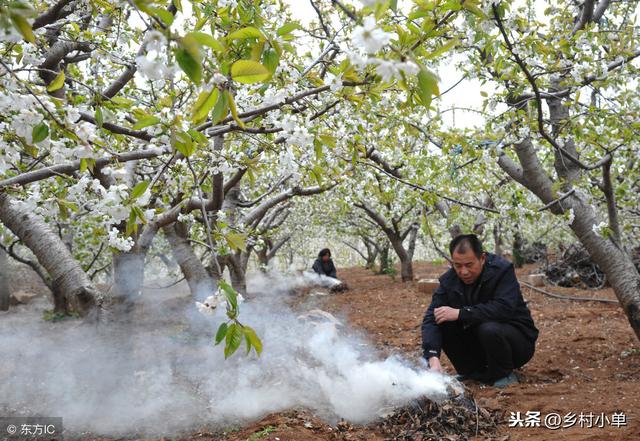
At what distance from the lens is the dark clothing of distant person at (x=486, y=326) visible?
395 cm

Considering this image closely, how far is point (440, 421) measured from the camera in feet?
10.6

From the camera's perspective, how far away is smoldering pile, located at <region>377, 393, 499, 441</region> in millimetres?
3125

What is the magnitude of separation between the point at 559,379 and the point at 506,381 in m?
0.53

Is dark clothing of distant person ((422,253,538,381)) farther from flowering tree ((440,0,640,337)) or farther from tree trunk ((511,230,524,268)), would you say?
tree trunk ((511,230,524,268))

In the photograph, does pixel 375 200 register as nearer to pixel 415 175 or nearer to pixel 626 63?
pixel 415 175

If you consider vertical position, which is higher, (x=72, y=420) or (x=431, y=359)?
(x=431, y=359)

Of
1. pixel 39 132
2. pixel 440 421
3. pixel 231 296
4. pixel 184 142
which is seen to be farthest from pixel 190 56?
pixel 440 421

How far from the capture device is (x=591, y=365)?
4441 millimetres

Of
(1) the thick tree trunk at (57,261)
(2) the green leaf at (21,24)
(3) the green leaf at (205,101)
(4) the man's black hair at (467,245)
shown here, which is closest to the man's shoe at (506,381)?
(4) the man's black hair at (467,245)

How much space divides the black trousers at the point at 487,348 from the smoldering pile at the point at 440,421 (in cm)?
59

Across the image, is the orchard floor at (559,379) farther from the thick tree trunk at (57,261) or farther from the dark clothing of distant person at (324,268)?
the dark clothing of distant person at (324,268)

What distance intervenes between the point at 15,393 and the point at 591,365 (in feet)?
18.5

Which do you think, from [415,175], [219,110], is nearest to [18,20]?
[219,110]

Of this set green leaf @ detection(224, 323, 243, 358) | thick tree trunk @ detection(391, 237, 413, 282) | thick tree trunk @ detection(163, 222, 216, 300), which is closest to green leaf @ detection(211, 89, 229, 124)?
green leaf @ detection(224, 323, 243, 358)
